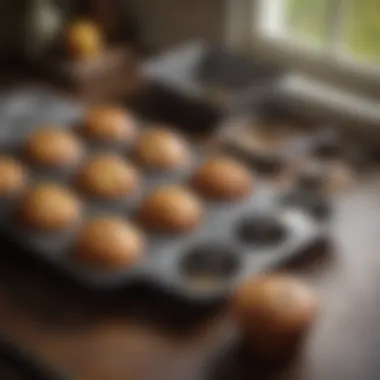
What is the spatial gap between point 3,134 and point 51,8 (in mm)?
430

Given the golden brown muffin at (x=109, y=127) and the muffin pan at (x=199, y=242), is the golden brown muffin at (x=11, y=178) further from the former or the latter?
the golden brown muffin at (x=109, y=127)

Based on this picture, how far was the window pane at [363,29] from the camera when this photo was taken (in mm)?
1423

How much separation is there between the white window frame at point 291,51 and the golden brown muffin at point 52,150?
1.41ft

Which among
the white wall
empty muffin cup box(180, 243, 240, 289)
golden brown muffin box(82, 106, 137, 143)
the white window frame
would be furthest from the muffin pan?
the white wall

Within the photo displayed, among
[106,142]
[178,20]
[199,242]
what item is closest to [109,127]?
[106,142]

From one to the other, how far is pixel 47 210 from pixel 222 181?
0.22 meters

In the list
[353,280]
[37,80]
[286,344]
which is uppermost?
[37,80]

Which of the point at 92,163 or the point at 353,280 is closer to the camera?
the point at 353,280

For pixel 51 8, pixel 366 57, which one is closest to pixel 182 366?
pixel 366 57

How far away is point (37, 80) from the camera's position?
1530mm

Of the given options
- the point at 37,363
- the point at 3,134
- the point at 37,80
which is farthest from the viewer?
the point at 37,80

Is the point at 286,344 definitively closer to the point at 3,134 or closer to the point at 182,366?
the point at 182,366

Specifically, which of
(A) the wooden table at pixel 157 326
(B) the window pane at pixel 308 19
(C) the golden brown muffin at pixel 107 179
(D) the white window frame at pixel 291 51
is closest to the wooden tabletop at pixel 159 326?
(A) the wooden table at pixel 157 326

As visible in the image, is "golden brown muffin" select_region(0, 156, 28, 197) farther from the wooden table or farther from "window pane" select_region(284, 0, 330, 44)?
Result: "window pane" select_region(284, 0, 330, 44)
